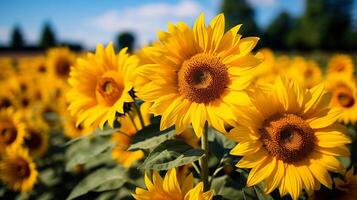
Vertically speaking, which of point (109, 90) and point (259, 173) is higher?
point (109, 90)

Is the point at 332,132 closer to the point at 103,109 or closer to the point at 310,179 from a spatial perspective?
the point at 310,179

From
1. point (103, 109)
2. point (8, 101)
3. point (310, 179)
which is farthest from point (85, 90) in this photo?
point (8, 101)

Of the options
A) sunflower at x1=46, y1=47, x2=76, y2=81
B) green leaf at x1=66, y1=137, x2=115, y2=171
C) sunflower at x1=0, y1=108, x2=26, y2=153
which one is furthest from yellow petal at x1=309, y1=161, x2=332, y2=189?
sunflower at x1=46, y1=47, x2=76, y2=81

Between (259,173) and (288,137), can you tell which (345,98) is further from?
(259,173)

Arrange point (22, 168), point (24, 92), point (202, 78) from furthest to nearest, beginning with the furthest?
point (24, 92) → point (22, 168) → point (202, 78)

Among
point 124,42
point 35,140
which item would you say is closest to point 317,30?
point 124,42

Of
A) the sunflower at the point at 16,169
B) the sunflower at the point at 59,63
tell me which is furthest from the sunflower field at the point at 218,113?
the sunflower at the point at 59,63

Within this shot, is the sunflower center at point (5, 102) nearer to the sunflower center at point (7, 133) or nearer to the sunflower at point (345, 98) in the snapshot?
the sunflower center at point (7, 133)

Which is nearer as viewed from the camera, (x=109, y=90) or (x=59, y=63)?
(x=109, y=90)
